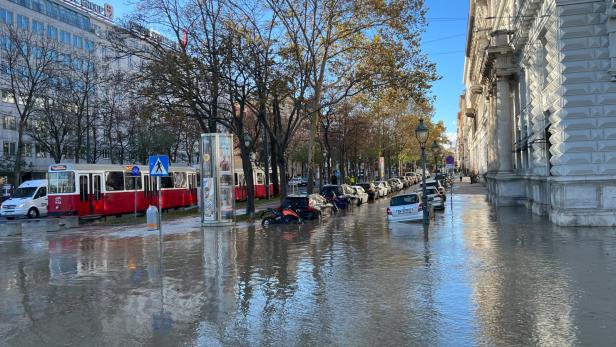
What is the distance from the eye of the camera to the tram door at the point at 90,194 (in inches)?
1145

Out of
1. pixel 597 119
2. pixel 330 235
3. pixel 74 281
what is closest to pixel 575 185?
pixel 597 119

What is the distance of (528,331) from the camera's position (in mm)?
6645

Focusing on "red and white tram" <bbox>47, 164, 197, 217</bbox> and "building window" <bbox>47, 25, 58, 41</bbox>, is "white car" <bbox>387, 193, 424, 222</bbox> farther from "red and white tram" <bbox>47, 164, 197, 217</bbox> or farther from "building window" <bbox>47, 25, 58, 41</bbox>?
"building window" <bbox>47, 25, 58, 41</bbox>

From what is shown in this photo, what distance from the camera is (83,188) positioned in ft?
95.7

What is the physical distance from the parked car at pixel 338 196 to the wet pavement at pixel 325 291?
1579 centimetres

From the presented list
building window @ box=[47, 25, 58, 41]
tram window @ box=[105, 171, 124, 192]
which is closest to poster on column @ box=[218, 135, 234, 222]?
tram window @ box=[105, 171, 124, 192]

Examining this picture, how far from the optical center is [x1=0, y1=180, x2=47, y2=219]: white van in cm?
3231

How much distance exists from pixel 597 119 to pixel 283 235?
1099 cm

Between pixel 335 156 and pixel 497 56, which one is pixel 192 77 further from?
pixel 335 156

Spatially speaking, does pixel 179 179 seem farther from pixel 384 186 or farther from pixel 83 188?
pixel 384 186

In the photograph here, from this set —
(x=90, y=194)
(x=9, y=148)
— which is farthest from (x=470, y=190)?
(x=9, y=148)

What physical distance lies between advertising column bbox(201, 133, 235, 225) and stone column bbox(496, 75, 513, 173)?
52.2 ft

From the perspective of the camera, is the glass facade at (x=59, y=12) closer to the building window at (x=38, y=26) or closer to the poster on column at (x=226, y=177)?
the building window at (x=38, y=26)

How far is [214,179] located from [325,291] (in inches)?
587
